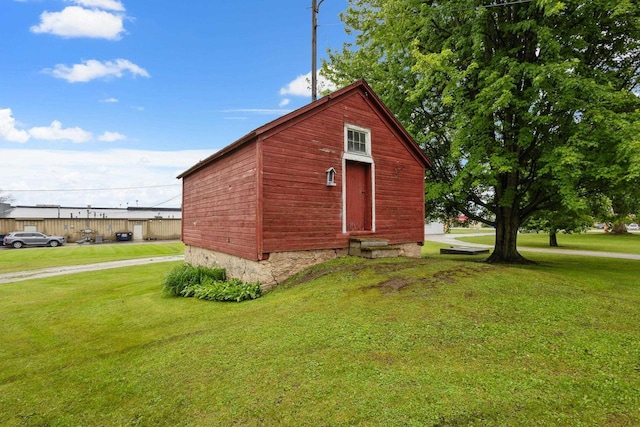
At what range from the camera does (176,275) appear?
985cm

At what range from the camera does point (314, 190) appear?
932cm

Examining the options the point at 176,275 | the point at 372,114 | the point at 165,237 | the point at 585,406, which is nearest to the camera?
the point at 585,406

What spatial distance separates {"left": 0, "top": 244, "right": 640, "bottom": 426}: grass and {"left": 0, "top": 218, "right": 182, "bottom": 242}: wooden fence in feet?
101

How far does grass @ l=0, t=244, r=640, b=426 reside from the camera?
9.75 ft

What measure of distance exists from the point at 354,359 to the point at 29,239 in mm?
35892

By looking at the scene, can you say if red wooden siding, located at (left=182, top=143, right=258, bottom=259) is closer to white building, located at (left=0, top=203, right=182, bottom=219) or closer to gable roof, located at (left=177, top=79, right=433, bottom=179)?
gable roof, located at (left=177, top=79, right=433, bottom=179)

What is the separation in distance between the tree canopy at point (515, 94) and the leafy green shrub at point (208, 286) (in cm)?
910

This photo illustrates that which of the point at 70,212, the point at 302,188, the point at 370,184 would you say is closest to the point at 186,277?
the point at 302,188

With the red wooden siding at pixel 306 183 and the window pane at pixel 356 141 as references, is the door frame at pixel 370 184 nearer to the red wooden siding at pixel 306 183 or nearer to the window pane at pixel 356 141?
the red wooden siding at pixel 306 183

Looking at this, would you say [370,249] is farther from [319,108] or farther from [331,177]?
[319,108]

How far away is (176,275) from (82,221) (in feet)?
100.0

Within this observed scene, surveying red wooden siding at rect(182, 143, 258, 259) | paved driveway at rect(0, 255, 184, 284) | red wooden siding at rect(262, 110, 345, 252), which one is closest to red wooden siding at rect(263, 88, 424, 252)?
red wooden siding at rect(262, 110, 345, 252)

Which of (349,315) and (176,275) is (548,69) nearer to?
(349,315)

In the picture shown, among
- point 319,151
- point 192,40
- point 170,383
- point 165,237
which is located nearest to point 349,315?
point 170,383
